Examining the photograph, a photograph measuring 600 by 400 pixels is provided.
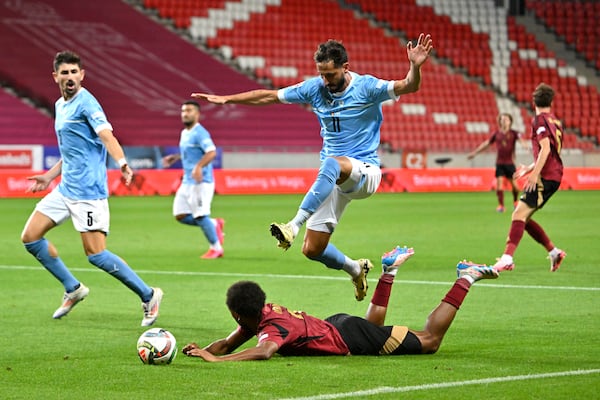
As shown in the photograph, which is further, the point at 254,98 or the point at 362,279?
the point at 362,279

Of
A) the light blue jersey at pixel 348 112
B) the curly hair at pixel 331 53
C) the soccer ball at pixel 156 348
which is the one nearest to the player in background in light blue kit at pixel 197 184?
the light blue jersey at pixel 348 112

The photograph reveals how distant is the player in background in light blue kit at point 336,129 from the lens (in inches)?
373

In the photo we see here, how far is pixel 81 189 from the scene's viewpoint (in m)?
10.5

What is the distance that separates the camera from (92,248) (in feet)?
34.0

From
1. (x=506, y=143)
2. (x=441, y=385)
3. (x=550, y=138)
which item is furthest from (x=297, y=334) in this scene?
(x=506, y=143)

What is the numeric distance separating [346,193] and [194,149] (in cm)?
738

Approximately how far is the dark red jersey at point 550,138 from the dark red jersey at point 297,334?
6479mm

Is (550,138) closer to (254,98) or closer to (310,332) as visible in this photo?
(254,98)

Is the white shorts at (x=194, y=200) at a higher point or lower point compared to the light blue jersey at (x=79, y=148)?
lower

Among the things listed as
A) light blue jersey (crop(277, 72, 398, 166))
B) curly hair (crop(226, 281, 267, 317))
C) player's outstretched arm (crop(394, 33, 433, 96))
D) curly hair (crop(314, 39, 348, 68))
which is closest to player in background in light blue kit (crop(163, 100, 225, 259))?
light blue jersey (crop(277, 72, 398, 166))

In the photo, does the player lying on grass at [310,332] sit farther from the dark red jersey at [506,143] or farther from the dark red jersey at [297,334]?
the dark red jersey at [506,143]

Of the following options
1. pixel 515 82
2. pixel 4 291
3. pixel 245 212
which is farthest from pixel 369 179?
pixel 515 82

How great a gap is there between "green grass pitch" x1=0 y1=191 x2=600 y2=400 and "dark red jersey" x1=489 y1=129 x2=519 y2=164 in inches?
177

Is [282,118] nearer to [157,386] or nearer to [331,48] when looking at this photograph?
[331,48]
